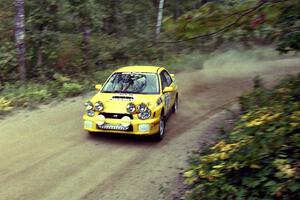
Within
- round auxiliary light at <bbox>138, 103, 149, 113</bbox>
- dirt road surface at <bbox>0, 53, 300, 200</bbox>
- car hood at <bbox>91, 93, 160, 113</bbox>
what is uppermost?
car hood at <bbox>91, 93, 160, 113</bbox>

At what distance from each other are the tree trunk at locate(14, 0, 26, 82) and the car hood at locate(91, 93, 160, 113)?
689 cm

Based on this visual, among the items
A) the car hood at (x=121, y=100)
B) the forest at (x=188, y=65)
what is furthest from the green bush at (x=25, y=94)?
the car hood at (x=121, y=100)

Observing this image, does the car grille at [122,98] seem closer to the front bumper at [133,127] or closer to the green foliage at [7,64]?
the front bumper at [133,127]

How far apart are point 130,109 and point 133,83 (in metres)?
1.27

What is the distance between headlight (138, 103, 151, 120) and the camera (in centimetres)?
874

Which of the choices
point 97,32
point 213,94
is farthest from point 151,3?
point 213,94

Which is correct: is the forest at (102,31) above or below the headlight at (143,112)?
above

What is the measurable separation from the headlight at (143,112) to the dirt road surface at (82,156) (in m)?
0.74

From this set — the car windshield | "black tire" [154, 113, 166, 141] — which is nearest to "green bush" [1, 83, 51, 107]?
the car windshield

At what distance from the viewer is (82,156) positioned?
808 centimetres

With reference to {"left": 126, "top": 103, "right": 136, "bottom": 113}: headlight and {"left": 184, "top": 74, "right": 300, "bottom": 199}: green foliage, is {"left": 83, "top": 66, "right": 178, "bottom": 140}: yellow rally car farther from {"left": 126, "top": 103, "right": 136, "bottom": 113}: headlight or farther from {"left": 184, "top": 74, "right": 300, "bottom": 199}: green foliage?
{"left": 184, "top": 74, "right": 300, "bottom": 199}: green foliage

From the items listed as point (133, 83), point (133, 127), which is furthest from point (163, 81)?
point (133, 127)

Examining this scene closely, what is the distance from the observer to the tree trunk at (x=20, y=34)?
47.0ft

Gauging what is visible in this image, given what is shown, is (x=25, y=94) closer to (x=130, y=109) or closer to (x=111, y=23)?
(x=130, y=109)
